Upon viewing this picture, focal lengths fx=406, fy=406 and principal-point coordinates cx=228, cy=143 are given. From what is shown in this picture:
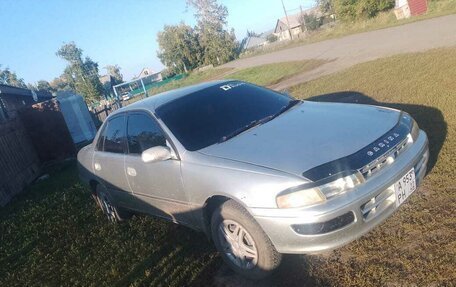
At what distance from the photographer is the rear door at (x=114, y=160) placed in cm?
488

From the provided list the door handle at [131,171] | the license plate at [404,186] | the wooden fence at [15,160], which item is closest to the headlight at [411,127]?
the license plate at [404,186]


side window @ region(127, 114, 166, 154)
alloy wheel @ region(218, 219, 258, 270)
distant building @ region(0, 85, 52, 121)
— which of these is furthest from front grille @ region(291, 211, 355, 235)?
distant building @ region(0, 85, 52, 121)

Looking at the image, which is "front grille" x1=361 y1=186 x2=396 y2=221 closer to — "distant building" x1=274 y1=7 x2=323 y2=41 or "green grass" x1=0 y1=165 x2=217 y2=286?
"green grass" x1=0 y1=165 x2=217 y2=286

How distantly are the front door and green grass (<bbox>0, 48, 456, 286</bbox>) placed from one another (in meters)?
0.51

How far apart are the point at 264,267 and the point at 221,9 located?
2603 inches

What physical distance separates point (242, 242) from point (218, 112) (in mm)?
1495

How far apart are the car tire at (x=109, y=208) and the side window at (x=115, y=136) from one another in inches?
26.9

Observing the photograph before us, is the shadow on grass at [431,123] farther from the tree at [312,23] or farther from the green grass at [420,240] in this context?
the tree at [312,23]

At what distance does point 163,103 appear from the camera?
4.57 m

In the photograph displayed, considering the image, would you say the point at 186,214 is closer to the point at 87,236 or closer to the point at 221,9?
the point at 87,236

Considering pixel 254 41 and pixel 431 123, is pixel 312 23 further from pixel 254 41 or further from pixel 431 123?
pixel 431 123

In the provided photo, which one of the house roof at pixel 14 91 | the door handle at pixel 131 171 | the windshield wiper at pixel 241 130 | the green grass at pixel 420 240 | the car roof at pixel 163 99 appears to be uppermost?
the house roof at pixel 14 91

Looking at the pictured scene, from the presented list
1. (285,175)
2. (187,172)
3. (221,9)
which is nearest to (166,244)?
(187,172)

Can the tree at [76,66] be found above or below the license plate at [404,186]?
above
